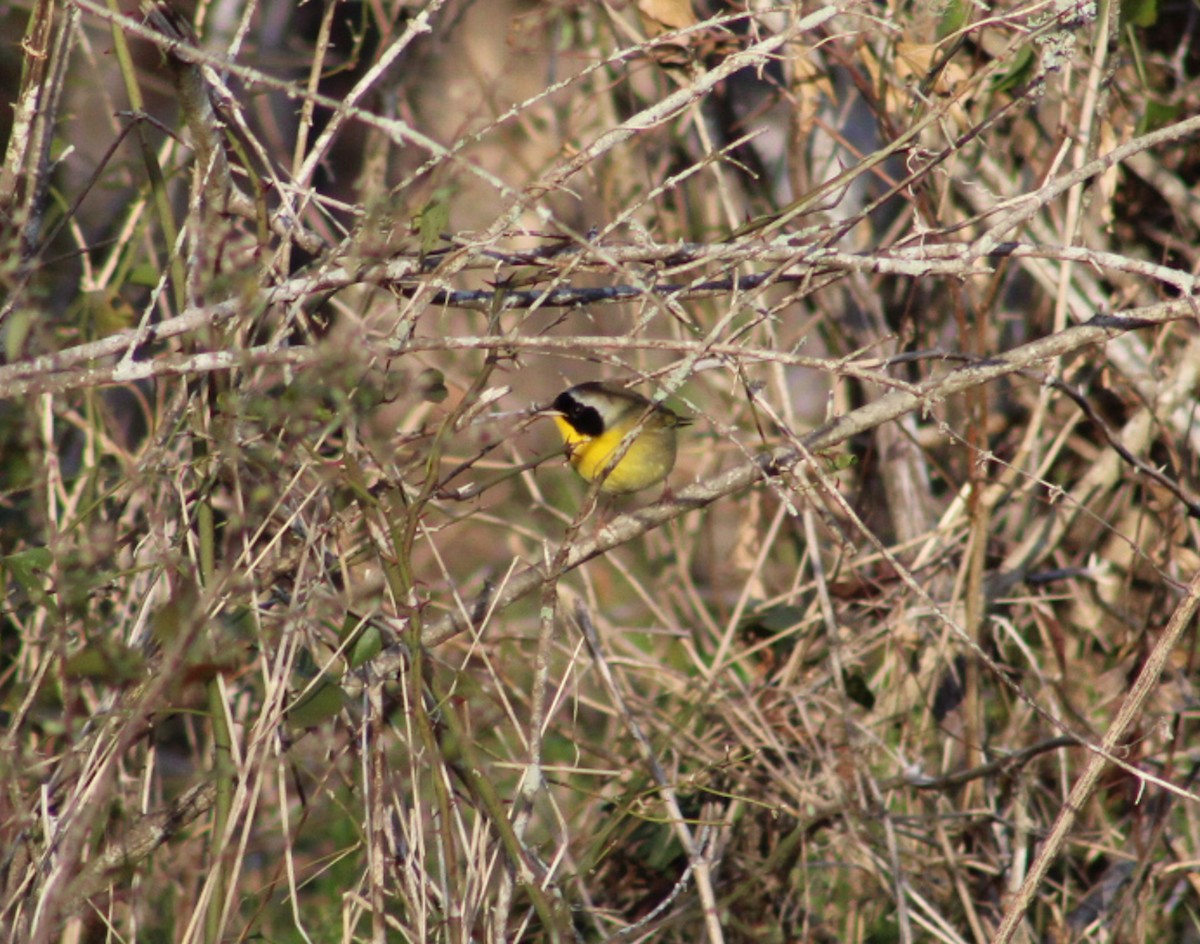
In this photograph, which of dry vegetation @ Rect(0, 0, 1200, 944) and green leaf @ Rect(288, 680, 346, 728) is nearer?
dry vegetation @ Rect(0, 0, 1200, 944)

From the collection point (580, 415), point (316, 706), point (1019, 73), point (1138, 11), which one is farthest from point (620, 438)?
point (1138, 11)

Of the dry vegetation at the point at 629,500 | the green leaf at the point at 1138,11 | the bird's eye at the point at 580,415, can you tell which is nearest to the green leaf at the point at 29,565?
the dry vegetation at the point at 629,500

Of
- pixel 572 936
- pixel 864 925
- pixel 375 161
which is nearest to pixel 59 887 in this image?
pixel 572 936

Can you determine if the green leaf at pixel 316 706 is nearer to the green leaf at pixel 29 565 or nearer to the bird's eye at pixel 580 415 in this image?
the green leaf at pixel 29 565

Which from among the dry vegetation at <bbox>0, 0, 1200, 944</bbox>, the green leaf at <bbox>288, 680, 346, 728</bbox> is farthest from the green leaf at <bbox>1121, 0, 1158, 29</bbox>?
the green leaf at <bbox>288, 680, 346, 728</bbox>

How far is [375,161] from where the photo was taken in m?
Answer: 4.03

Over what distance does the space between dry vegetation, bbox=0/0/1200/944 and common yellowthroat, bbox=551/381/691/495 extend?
0.11 m

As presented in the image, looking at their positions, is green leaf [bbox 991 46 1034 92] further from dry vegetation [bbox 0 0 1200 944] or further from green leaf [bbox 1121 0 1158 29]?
green leaf [bbox 1121 0 1158 29]

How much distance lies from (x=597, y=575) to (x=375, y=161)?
2.53 meters

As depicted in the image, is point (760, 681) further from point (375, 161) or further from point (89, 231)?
point (89, 231)

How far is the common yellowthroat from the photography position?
3.66 meters

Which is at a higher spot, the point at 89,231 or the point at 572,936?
the point at 89,231

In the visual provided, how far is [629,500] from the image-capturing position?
535 centimetres

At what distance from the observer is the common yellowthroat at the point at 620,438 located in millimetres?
3662
